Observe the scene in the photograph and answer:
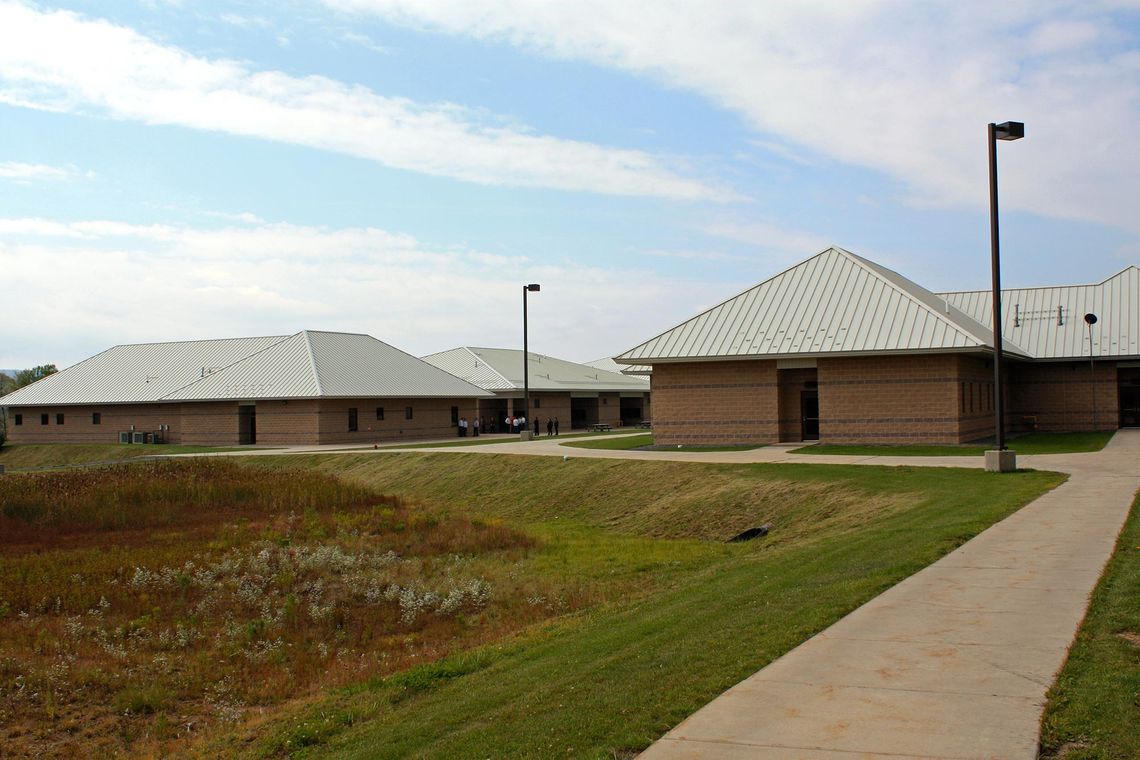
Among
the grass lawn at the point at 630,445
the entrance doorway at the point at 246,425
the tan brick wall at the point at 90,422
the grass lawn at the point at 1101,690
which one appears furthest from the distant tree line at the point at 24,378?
the grass lawn at the point at 1101,690

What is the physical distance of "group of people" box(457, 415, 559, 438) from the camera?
190ft

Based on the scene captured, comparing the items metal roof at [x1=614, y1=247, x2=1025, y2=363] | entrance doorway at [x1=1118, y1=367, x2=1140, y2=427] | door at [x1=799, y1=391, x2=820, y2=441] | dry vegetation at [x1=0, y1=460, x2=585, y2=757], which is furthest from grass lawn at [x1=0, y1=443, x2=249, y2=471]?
entrance doorway at [x1=1118, y1=367, x2=1140, y2=427]

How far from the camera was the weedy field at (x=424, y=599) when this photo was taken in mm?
8219

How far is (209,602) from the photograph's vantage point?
15773 millimetres

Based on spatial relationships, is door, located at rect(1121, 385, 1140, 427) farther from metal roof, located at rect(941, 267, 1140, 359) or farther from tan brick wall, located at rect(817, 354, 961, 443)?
tan brick wall, located at rect(817, 354, 961, 443)

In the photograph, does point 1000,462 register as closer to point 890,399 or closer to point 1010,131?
point 1010,131

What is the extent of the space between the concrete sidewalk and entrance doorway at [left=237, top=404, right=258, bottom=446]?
47859 millimetres

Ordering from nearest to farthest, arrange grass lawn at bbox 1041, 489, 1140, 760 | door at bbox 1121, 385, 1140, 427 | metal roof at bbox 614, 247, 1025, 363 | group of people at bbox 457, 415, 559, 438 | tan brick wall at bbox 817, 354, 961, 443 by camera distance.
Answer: grass lawn at bbox 1041, 489, 1140, 760, tan brick wall at bbox 817, 354, 961, 443, metal roof at bbox 614, 247, 1025, 363, door at bbox 1121, 385, 1140, 427, group of people at bbox 457, 415, 559, 438

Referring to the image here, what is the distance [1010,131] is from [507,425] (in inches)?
1815

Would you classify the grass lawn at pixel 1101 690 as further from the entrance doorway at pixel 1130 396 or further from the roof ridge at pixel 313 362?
the roof ridge at pixel 313 362

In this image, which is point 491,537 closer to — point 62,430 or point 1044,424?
point 1044,424

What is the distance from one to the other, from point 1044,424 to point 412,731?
4315 centimetres

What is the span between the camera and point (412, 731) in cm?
770

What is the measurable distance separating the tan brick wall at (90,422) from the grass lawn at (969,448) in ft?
133
